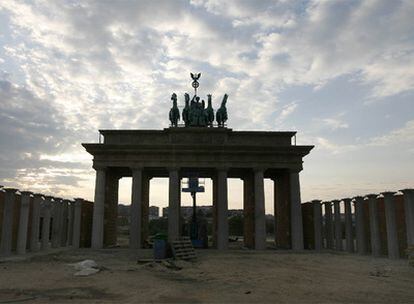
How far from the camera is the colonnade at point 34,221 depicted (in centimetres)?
2720

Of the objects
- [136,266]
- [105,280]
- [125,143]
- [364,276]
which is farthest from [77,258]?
[364,276]

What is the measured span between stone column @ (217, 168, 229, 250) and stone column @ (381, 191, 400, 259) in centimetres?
1269

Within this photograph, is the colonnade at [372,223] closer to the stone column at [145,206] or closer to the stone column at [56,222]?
the stone column at [145,206]

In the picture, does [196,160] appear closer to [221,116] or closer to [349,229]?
[221,116]

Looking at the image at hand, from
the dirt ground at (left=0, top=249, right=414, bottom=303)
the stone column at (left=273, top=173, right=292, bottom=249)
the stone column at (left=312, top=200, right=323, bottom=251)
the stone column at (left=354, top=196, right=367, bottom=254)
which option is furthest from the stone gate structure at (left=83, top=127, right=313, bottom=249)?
the dirt ground at (left=0, top=249, right=414, bottom=303)

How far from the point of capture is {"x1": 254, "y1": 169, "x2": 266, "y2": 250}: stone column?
33.4 meters

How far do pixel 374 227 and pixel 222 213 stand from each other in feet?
39.0

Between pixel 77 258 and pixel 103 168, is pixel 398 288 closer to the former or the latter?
pixel 77 258

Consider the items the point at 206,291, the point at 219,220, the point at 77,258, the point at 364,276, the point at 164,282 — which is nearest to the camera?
the point at 206,291

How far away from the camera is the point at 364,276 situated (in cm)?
1777

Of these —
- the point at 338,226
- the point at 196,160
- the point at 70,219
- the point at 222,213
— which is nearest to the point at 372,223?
the point at 338,226

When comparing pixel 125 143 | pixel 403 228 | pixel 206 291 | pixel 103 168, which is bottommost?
pixel 206 291

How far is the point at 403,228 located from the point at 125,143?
74.0 feet

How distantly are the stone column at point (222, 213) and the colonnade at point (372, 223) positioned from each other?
7972mm
